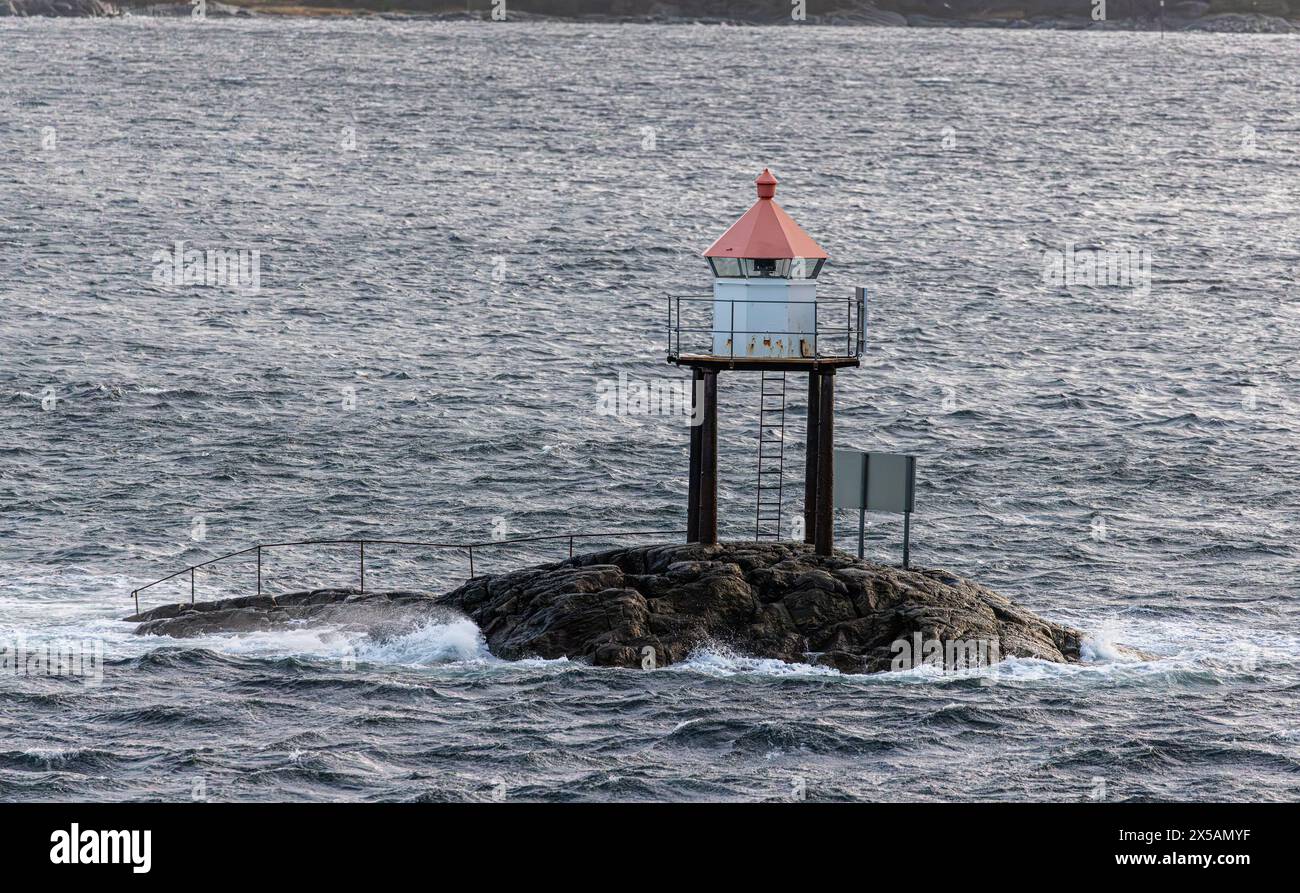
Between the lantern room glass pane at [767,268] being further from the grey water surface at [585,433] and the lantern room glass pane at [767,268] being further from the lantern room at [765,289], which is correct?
the grey water surface at [585,433]

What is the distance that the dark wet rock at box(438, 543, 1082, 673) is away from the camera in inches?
Answer: 1394

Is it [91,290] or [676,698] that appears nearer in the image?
[676,698]

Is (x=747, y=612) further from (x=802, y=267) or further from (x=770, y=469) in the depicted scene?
(x=770, y=469)

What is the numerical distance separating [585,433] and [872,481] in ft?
82.5

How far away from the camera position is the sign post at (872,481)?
122 feet

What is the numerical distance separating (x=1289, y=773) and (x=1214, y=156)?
373 feet

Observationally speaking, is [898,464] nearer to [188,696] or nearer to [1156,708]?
[1156,708]

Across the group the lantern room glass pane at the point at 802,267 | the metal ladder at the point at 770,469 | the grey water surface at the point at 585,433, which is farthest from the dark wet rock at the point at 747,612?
the metal ladder at the point at 770,469

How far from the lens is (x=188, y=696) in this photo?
34344 mm

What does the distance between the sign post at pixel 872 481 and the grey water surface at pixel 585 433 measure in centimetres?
403

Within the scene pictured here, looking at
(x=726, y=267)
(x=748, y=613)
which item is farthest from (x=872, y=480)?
(x=726, y=267)

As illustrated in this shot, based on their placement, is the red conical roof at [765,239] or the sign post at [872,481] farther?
the sign post at [872,481]

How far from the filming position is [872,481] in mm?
37469
